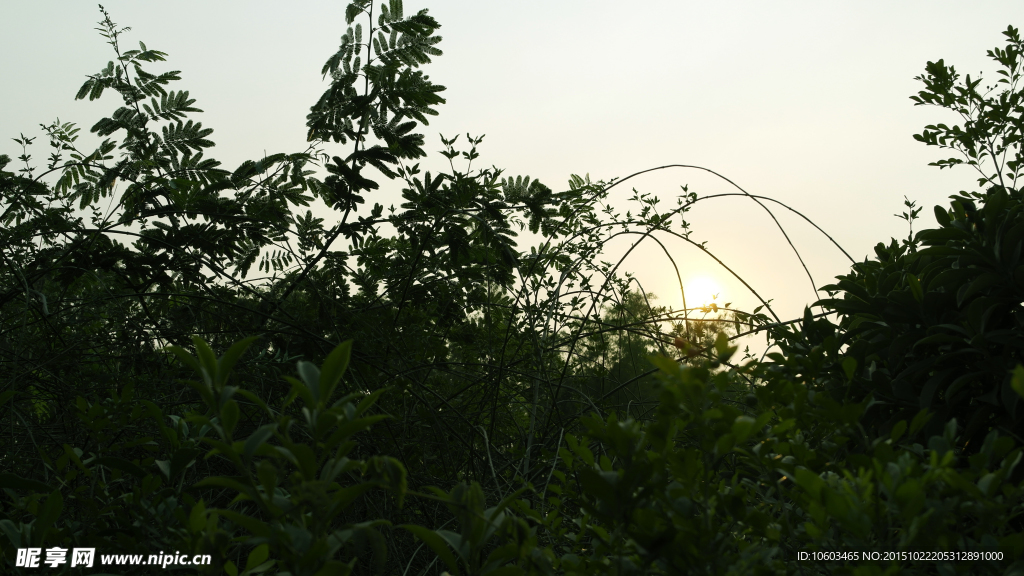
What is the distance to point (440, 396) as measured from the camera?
7.98 feet

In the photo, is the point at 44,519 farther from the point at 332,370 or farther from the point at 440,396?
the point at 440,396

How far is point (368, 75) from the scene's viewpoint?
3.02 meters

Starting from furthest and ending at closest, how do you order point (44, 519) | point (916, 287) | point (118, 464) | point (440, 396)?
point (440, 396) → point (916, 287) → point (118, 464) → point (44, 519)

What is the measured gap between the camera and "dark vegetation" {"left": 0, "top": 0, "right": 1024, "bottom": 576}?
2.87 feet

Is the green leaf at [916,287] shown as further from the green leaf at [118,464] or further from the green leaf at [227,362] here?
the green leaf at [118,464]

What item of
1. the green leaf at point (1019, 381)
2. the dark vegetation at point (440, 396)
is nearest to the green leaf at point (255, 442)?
the dark vegetation at point (440, 396)

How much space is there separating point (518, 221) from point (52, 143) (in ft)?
7.84

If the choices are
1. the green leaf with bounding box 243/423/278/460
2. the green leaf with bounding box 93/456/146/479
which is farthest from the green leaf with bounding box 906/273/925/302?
the green leaf with bounding box 93/456/146/479

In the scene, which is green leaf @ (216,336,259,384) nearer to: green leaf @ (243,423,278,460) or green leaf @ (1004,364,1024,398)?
green leaf @ (243,423,278,460)

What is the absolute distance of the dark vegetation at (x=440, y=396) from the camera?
88 cm

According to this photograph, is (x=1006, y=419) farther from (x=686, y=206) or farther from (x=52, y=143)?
(x=52, y=143)

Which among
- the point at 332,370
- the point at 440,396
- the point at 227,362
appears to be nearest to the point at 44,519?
the point at 227,362

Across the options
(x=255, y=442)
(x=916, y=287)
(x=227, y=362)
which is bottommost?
(x=255, y=442)

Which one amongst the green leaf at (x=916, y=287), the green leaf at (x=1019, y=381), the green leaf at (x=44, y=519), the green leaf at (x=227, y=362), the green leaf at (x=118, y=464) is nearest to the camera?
the green leaf at (x=1019, y=381)
